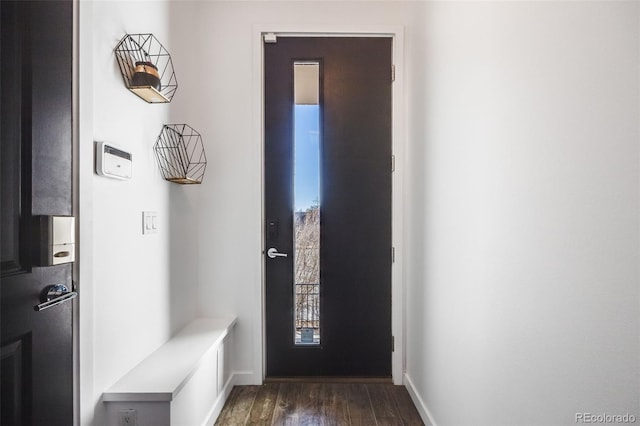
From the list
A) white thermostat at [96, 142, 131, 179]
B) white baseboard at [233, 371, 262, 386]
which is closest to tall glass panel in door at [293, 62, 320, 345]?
white baseboard at [233, 371, 262, 386]

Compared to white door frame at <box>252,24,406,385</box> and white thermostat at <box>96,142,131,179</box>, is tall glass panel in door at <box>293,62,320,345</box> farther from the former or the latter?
white thermostat at <box>96,142,131,179</box>

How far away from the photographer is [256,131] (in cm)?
251

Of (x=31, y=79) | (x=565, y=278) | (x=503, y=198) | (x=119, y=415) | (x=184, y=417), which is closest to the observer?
(x=565, y=278)

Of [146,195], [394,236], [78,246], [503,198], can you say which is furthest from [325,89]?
[78,246]

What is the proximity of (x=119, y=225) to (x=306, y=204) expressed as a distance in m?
1.26

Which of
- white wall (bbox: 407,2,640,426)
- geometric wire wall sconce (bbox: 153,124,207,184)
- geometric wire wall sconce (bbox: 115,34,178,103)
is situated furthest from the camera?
geometric wire wall sconce (bbox: 153,124,207,184)

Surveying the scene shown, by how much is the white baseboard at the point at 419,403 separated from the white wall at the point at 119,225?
1.52 m

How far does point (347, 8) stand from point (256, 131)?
41.5 inches

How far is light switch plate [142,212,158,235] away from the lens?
183 centimetres

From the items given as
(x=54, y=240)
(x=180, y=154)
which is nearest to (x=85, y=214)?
(x=54, y=240)

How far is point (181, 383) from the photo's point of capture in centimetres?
158

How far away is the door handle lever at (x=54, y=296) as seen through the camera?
1097mm

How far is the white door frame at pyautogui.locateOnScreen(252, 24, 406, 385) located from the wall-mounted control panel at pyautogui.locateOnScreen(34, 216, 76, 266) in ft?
4.62

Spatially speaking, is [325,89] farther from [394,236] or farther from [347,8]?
[394,236]
